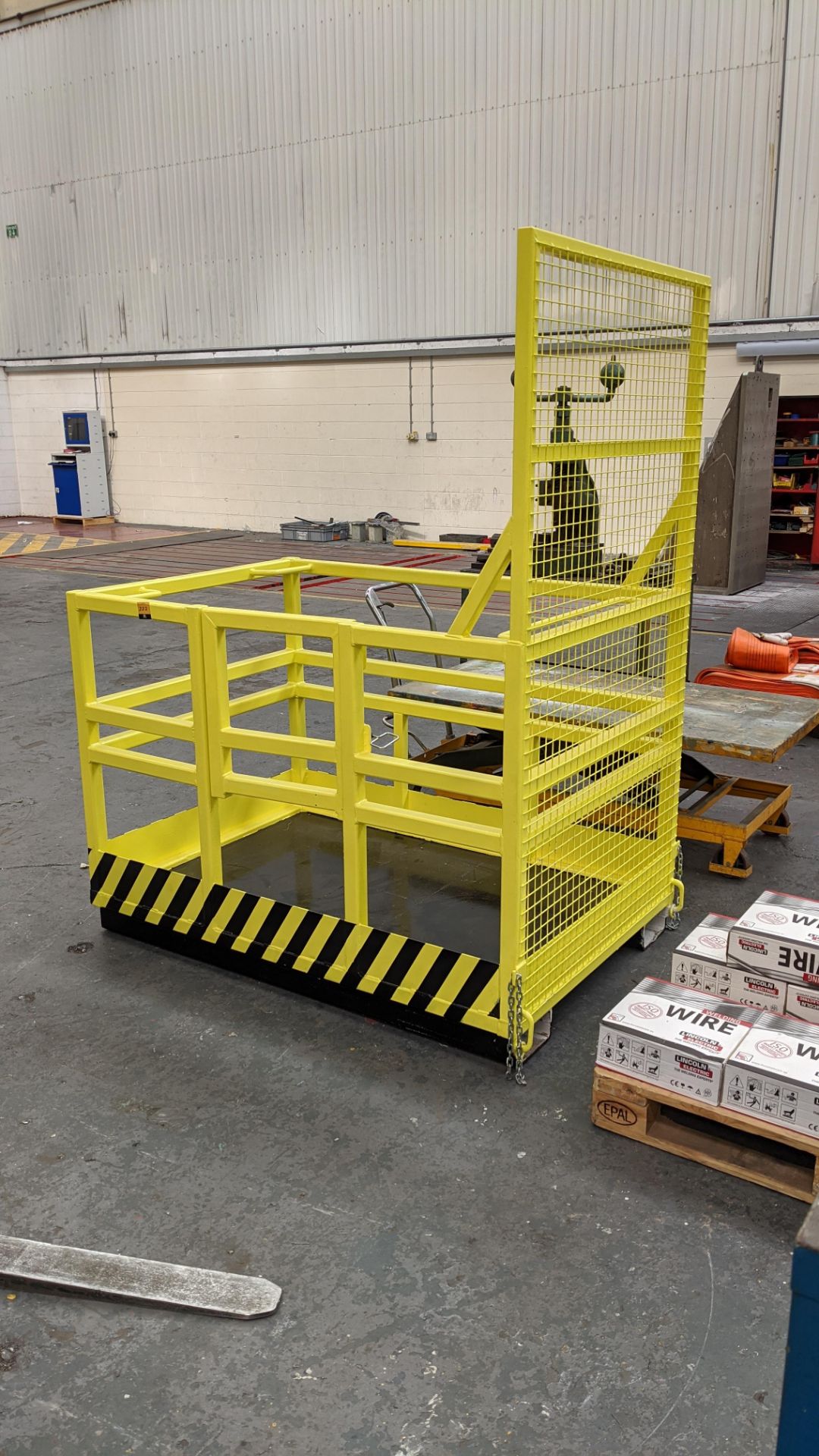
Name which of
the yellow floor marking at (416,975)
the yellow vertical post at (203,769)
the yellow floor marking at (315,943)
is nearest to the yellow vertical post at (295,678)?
the yellow vertical post at (203,769)

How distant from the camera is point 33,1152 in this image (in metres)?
3.12

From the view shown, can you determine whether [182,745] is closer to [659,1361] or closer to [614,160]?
[659,1361]

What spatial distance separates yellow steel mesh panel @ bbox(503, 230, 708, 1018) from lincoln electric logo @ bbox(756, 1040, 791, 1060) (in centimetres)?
71

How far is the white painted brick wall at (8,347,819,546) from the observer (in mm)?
16656

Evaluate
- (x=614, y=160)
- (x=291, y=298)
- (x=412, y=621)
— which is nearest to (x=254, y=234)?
(x=291, y=298)

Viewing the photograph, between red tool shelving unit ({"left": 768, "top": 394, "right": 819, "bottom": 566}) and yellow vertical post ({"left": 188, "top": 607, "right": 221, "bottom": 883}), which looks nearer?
yellow vertical post ({"left": 188, "top": 607, "right": 221, "bottom": 883})

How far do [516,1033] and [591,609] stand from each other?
136 centimetres

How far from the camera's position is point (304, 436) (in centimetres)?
1861

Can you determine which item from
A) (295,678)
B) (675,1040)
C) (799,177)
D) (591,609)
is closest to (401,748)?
(295,678)

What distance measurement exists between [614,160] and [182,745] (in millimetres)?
11612

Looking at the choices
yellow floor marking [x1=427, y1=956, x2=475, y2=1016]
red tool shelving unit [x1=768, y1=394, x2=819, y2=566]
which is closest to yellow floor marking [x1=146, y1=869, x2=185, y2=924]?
yellow floor marking [x1=427, y1=956, x2=475, y2=1016]

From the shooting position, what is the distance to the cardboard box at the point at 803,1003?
10.8 ft

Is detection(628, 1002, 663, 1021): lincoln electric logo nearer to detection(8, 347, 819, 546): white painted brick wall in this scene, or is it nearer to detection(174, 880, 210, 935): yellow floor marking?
detection(174, 880, 210, 935): yellow floor marking

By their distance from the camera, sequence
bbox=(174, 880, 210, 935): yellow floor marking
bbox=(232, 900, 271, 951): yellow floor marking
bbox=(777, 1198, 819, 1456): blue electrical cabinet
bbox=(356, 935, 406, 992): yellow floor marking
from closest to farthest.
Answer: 1. bbox=(777, 1198, 819, 1456): blue electrical cabinet
2. bbox=(356, 935, 406, 992): yellow floor marking
3. bbox=(232, 900, 271, 951): yellow floor marking
4. bbox=(174, 880, 210, 935): yellow floor marking
